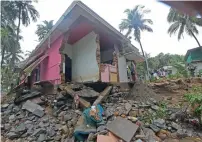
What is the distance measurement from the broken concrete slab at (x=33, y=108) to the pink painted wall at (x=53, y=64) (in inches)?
66.9

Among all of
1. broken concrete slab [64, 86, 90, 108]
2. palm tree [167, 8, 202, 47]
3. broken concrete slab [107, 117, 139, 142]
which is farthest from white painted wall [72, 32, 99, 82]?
palm tree [167, 8, 202, 47]

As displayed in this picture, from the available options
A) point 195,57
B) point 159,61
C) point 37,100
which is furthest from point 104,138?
point 159,61

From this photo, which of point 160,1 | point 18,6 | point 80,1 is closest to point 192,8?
point 160,1

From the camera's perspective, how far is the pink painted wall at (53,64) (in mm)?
10374

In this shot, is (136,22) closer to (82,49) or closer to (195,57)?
(195,57)

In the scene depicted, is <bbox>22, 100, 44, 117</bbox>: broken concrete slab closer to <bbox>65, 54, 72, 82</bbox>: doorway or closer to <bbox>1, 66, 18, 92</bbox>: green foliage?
<bbox>65, 54, 72, 82</bbox>: doorway

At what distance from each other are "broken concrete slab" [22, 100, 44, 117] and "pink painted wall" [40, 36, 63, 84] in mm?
1699

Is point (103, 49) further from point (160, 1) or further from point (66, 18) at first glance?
point (160, 1)

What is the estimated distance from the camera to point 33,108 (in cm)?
887

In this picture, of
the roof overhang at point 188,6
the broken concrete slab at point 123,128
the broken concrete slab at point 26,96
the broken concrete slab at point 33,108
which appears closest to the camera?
the roof overhang at point 188,6

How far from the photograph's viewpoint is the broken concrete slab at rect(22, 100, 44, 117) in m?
8.56

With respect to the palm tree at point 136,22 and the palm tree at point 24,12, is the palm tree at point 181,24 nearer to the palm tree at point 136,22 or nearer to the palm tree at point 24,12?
the palm tree at point 136,22

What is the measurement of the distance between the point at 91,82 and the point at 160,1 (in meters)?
8.54

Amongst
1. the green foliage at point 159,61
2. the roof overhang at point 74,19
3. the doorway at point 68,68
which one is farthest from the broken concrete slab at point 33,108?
the green foliage at point 159,61
